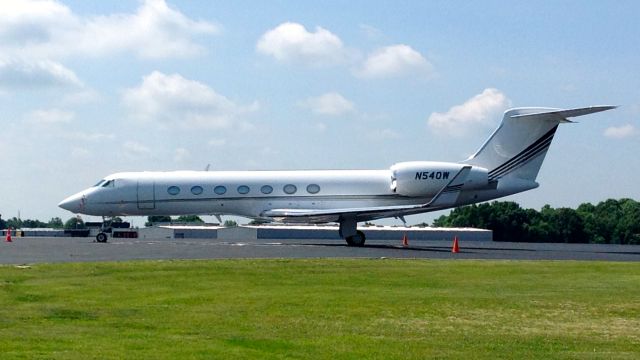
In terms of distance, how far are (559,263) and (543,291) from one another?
29.4 ft

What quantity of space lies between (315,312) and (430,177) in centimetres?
2541

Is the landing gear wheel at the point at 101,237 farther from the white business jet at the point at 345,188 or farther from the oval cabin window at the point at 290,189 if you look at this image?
the oval cabin window at the point at 290,189

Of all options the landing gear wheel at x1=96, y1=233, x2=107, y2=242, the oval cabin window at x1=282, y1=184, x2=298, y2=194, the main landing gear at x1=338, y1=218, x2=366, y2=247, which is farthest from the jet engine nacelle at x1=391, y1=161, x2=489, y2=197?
Answer: the landing gear wheel at x1=96, y1=233, x2=107, y2=242

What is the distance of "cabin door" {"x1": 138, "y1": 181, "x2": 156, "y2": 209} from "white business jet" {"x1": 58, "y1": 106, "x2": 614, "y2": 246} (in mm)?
44

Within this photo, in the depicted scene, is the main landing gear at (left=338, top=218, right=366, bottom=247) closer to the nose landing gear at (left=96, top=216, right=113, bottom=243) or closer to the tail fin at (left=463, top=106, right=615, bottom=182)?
the tail fin at (left=463, top=106, right=615, bottom=182)

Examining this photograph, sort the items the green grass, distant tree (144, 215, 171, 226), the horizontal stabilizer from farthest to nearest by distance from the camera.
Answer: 1. distant tree (144, 215, 171, 226)
2. the horizontal stabilizer
3. the green grass

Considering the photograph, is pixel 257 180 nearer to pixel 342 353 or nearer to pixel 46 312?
pixel 46 312

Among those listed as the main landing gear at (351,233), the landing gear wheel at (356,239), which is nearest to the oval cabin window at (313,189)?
the main landing gear at (351,233)

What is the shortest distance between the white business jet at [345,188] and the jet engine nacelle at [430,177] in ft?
0.14

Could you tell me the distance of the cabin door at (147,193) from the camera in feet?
137

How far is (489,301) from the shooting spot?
16.3 metres

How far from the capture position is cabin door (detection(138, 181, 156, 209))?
4191cm

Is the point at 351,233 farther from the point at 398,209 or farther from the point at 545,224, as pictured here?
the point at 545,224

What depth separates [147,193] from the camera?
4197 cm
